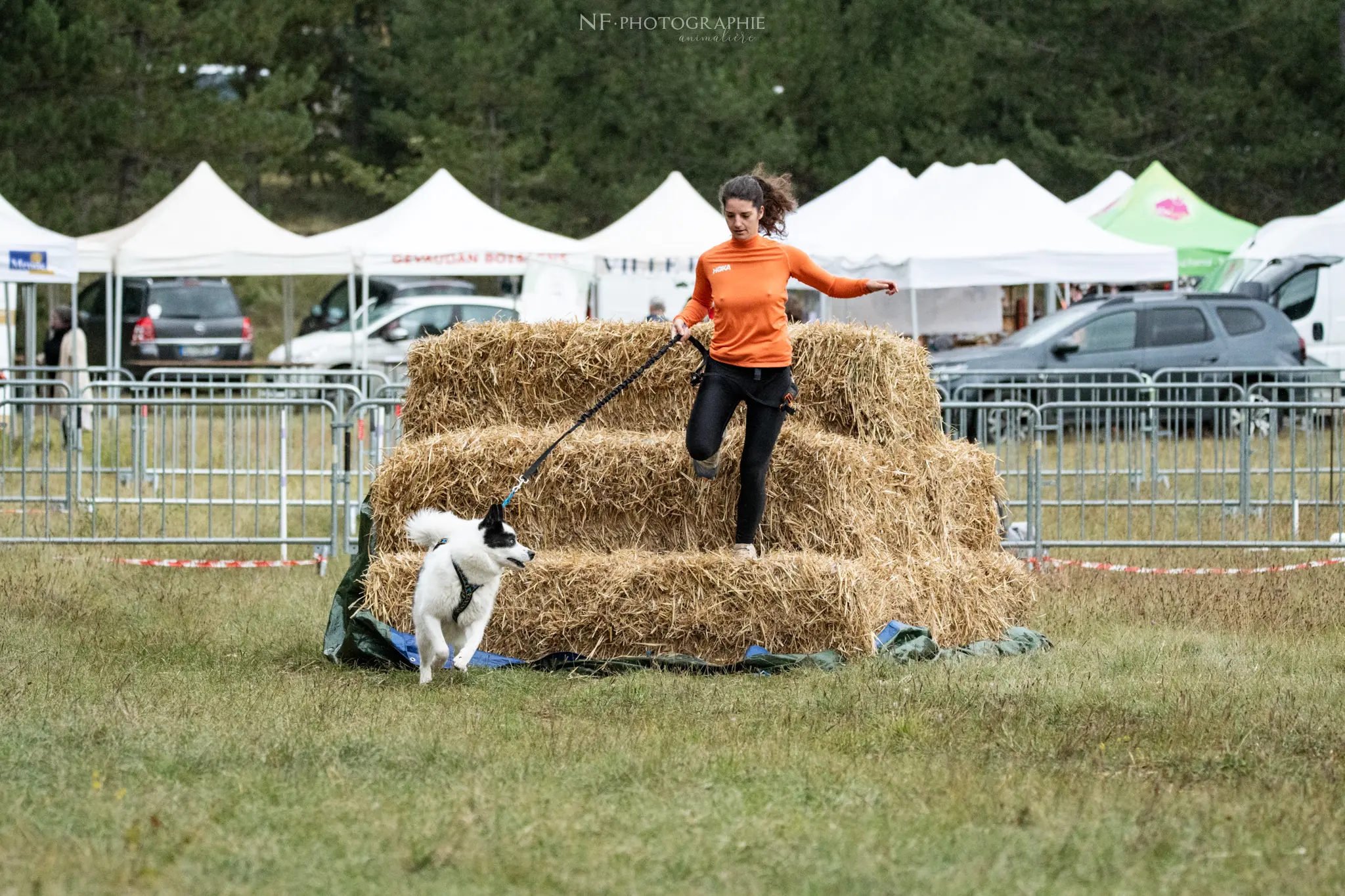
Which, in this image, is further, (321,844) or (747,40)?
(747,40)

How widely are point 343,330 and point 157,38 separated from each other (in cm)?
1035

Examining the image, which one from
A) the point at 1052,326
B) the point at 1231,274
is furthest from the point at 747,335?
the point at 1231,274

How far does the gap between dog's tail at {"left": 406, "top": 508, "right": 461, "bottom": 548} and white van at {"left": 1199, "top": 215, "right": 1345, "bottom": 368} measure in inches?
738

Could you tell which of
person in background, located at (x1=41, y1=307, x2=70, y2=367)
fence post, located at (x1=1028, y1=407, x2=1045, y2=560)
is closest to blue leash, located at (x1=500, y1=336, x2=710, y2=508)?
fence post, located at (x1=1028, y1=407, x2=1045, y2=560)

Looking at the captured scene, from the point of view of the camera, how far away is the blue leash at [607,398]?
8336mm

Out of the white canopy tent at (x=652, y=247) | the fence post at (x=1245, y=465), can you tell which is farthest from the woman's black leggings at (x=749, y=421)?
the white canopy tent at (x=652, y=247)

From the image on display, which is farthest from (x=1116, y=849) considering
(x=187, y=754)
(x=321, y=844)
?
(x=187, y=754)

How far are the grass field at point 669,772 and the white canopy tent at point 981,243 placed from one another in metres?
13.5

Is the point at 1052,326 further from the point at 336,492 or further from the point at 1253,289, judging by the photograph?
the point at 336,492

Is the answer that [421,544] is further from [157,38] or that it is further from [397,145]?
[397,145]

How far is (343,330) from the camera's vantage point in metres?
30.5

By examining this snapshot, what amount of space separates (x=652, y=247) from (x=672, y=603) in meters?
17.1

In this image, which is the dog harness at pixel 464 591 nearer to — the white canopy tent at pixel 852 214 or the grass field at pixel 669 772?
the grass field at pixel 669 772

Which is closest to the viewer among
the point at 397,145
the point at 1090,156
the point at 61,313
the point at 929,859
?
the point at 929,859
